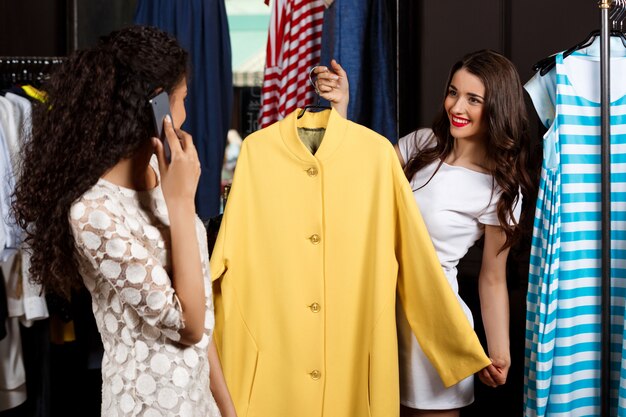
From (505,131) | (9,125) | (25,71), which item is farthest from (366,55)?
(25,71)

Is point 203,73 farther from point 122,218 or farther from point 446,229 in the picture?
point 122,218

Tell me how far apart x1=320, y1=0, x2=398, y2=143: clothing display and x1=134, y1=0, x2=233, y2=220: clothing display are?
47cm

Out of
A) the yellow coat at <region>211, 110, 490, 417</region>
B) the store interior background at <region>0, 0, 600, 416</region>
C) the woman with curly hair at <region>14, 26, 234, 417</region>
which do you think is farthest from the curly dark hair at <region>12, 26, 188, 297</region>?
the store interior background at <region>0, 0, 600, 416</region>

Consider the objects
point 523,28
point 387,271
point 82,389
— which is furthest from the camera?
point 82,389

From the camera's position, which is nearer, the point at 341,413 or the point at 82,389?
the point at 341,413

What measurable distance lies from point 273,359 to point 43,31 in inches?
97.5

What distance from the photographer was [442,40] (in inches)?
125

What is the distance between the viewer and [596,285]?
231 cm

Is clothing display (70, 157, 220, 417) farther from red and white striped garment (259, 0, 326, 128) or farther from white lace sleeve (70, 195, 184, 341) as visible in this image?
red and white striped garment (259, 0, 326, 128)

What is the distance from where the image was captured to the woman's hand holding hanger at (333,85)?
231 centimetres

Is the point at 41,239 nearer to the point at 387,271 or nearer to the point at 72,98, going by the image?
the point at 72,98

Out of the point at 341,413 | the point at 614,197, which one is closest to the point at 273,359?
the point at 341,413

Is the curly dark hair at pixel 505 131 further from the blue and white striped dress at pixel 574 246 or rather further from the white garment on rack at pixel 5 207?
the white garment on rack at pixel 5 207

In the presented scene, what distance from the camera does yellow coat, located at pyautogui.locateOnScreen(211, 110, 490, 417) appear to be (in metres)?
2.05
